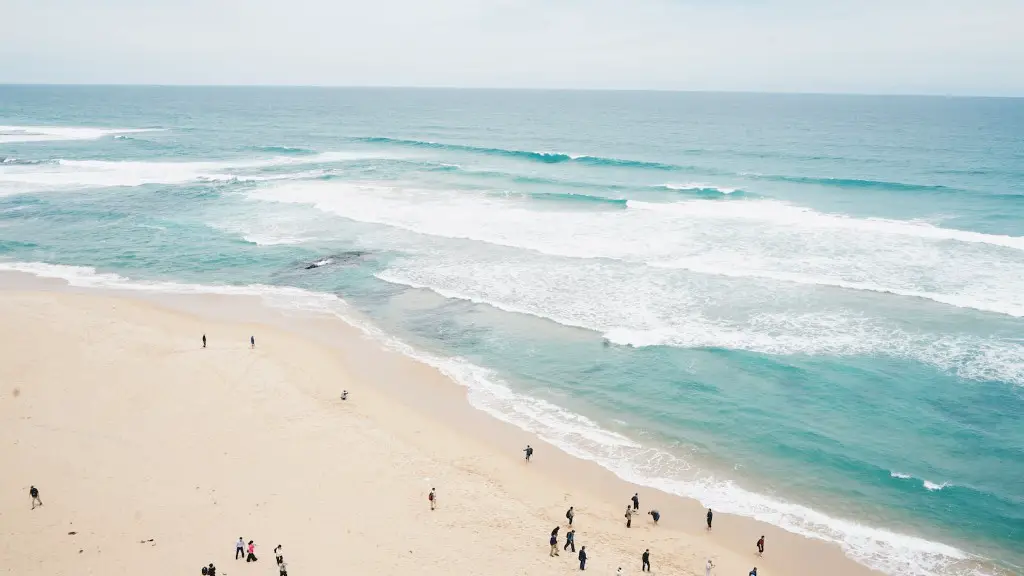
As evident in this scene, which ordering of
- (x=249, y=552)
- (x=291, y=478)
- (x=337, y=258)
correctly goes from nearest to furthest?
(x=249, y=552) < (x=291, y=478) < (x=337, y=258)

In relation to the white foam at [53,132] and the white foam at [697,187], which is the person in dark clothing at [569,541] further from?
the white foam at [53,132]

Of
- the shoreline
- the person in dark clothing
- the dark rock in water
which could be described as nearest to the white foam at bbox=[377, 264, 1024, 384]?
the dark rock in water

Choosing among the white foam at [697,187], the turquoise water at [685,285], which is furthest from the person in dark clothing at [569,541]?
the white foam at [697,187]

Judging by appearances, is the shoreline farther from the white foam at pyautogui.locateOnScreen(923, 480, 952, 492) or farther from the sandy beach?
the white foam at pyautogui.locateOnScreen(923, 480, 952, 492)

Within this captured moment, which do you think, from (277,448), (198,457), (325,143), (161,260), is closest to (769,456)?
(277,448)

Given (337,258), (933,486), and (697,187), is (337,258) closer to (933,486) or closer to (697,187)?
(933,486)

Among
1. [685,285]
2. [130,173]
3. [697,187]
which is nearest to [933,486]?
[685,285]

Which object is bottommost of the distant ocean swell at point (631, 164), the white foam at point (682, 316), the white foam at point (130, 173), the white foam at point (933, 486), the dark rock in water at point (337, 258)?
the white foam at point (933, 486)
